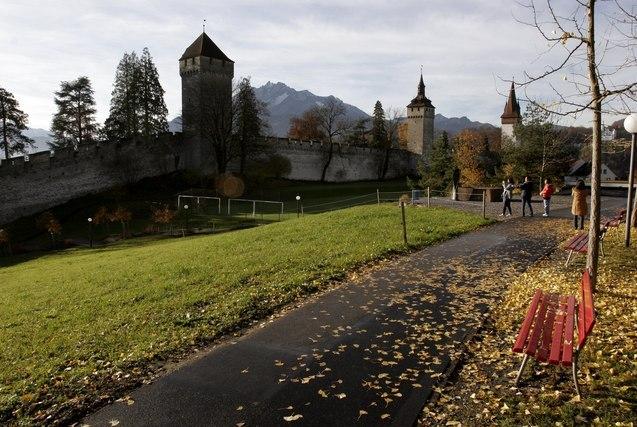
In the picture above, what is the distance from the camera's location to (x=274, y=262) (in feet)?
37.4

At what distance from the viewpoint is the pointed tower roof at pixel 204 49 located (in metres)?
45.0

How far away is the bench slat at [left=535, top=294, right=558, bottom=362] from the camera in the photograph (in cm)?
466

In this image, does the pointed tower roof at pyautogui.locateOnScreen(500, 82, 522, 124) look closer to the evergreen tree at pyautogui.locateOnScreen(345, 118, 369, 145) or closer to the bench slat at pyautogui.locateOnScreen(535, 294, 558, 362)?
the evergreen tree at pyautogui.locateOnScreen(345, 118, 369, 145)

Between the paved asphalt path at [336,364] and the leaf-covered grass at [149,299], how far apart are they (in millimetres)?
629

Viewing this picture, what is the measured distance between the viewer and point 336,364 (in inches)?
227

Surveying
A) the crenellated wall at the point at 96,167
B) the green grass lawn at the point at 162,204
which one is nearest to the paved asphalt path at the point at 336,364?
the green grass lawn at the point at 162,204

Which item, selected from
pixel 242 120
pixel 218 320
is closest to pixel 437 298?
pixel 218 320

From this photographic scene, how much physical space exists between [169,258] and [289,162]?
38953 mm

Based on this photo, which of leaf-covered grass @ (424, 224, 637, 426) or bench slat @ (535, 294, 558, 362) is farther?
bench slat @ (535, 294, 558, 362)

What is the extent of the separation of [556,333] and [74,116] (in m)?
50.9

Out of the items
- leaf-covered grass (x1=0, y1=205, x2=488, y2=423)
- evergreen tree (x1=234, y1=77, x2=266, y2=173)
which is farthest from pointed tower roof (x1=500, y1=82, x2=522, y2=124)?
leaf-covered grass (x1=0, y1=205, x2=488, y2=423)

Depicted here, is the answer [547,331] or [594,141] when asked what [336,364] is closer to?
[547,331]

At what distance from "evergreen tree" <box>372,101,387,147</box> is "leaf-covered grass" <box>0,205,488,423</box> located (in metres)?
50.3

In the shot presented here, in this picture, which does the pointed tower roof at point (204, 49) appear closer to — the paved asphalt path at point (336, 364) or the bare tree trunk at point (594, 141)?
the paved asphalt path at point (336, 364)
